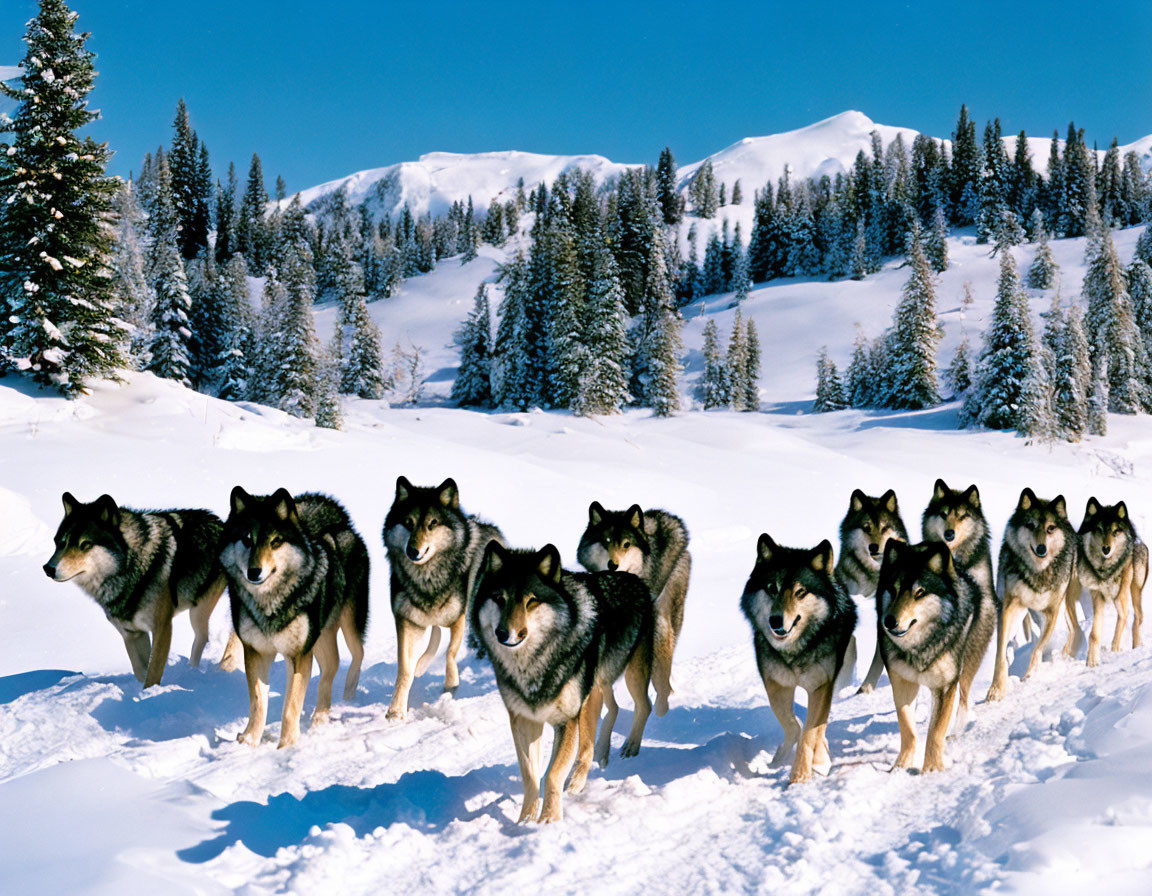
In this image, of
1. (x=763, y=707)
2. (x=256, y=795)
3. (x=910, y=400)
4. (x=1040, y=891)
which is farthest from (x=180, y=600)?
(x=910, y=400)

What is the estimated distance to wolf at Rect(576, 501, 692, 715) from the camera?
7008mm

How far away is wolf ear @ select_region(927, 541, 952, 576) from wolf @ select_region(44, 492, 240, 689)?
19.8 feet

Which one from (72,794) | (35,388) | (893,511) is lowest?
(72,794)

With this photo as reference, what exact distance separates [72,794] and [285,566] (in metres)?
2.00

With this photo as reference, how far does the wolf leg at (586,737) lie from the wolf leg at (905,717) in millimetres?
2058

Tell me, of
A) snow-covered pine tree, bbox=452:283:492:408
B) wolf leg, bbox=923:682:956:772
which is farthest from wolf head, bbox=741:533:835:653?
snow-covered pine tree, bbox=452:283:492:408

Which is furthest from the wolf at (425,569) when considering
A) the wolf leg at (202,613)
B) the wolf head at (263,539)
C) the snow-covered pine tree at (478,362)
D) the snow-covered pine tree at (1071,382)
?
the snow-covered pine tree at (478,362)

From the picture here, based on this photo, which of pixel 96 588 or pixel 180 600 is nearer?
pixel 96 588

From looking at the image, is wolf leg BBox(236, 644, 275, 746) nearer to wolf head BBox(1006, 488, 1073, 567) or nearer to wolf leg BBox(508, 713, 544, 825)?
wolf leg BBox(508, 713, 544, 825)

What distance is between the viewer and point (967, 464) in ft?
92.2

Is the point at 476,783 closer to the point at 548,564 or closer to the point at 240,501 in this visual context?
the point at 548,564

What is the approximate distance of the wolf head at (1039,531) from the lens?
763 centimetres

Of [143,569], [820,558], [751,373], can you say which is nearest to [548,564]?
[820,558]

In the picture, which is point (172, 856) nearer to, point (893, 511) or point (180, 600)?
point (180, 600)
